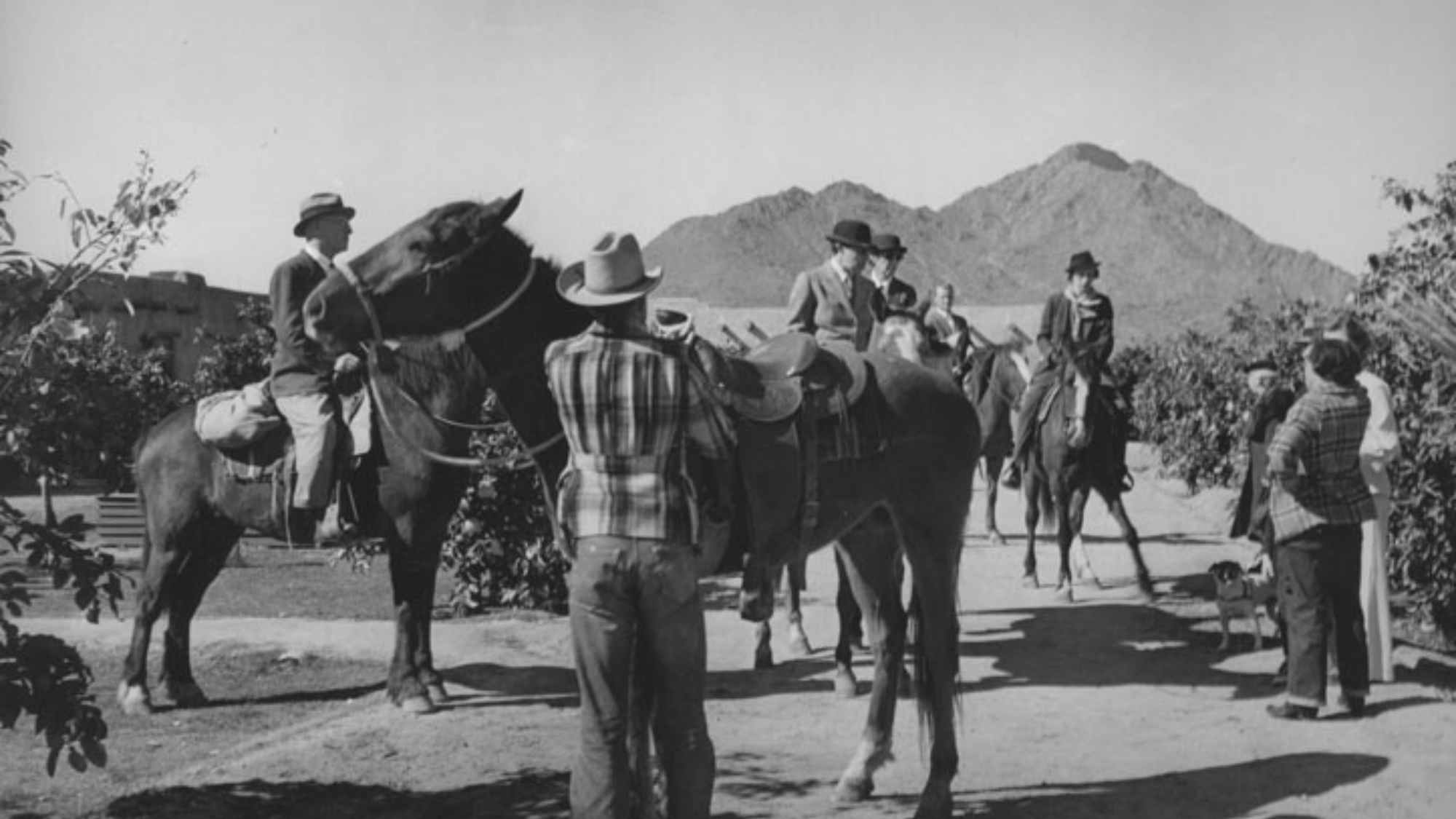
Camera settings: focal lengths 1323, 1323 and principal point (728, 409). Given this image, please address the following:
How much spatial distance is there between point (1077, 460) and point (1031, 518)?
1431 millimetres

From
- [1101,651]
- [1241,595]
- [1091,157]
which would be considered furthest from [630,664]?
[1091,157]

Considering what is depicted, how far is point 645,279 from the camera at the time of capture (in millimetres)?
4664

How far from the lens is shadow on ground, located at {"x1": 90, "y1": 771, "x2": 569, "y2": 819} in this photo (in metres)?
5.95

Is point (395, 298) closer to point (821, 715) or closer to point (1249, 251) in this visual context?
point (821, 715)

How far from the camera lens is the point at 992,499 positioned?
16250mm

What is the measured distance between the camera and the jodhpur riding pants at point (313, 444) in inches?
299

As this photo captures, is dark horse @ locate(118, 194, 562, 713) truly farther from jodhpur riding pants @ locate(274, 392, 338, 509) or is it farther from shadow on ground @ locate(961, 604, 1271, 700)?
shadow on ground @ locate(961, 604, 1271, 700)

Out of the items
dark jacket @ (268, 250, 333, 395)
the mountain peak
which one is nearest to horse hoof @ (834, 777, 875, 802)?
dark jacket @ (268, 250, 333, 395)

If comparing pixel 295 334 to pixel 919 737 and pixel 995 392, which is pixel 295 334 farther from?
pixel 995 392

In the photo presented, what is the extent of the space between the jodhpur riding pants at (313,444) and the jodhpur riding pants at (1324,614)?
5.49 meters

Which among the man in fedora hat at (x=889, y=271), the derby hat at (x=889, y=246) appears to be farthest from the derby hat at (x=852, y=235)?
the derby hat at (x=889, y=246)

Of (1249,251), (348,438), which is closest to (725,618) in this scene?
(348,438)

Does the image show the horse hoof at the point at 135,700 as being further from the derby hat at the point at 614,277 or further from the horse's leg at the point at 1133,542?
the horse's leg at the point at 1133,542

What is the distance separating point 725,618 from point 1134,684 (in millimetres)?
3960
